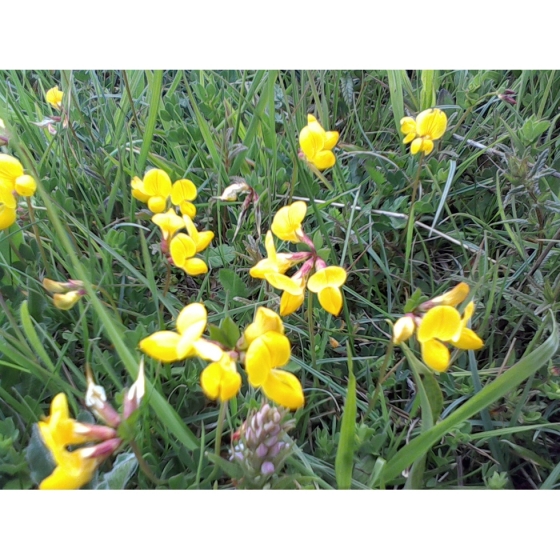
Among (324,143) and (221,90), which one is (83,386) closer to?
(324,143)

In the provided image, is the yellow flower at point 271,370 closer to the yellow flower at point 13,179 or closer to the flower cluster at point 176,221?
the flower cluster at point 176,221

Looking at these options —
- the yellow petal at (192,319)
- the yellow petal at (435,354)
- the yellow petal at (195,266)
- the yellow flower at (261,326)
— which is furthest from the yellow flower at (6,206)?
the yellow petal at (435,354)

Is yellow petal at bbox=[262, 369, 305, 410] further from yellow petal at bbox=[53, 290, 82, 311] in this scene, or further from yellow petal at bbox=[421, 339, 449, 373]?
yellow petal at bbox=[53, 290, 82, 311]

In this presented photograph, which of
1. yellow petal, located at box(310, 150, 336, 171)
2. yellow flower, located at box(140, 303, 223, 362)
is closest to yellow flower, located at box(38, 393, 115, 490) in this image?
yellow flower, located at box(140, 303, 223, 362)

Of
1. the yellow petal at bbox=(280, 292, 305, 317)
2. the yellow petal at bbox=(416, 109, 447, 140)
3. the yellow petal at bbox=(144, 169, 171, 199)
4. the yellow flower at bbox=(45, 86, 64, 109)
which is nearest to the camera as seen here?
the yellow petal at bbox=(280, 292, 305, 317)

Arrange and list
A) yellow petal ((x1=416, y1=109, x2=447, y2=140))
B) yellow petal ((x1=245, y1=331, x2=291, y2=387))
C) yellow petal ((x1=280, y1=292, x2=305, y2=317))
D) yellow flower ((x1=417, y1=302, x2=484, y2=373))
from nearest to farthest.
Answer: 1. yellow petal ((x1=245, y1=331, x2=291, y2=387))
2. yellow flower ((x1=417, y1=302, x2=484, y2=373))
3. yellow petal ((x1=280, y1=292, x2=305, y2=317))
4. yellow petal ((x1=416, y1=109, x2=447, y2=140))

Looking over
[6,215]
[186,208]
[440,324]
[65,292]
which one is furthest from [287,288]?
[6,215]

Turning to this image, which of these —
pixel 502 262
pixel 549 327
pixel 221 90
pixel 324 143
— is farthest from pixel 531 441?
pixel 221 90
